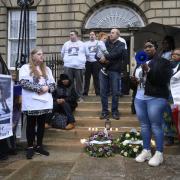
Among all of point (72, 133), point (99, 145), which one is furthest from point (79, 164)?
point (72, 133)

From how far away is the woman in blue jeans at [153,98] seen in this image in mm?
6559

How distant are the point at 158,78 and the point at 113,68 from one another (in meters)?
2.32

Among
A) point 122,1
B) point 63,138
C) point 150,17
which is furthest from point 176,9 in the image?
point 63,138

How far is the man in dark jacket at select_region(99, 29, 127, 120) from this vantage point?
28.6 ft

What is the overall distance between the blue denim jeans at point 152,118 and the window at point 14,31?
10278 millimetres

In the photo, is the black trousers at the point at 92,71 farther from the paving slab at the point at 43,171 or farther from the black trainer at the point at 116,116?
the paving slab at the point at 43,171

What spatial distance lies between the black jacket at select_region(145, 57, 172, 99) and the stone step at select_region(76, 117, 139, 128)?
2193 mm

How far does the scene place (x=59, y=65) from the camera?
46.1 feet

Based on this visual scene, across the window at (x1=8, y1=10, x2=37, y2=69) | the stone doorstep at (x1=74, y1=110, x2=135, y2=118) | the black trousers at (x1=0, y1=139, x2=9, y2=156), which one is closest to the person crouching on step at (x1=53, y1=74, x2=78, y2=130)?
the stone doorstep at (x1=74, y1=110, x2=135, y2=118)

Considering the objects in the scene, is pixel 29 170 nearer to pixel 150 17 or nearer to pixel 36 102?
pixel 36 102

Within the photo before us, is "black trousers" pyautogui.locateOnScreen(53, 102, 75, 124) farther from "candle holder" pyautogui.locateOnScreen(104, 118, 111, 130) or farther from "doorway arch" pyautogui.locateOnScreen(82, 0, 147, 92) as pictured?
"doorway arch" pyautogui.locateOnScreen(82, 0, 147, 92)

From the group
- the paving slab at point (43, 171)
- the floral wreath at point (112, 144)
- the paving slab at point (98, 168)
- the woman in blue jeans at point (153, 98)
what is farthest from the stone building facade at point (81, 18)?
the paving slab at point (43, 171)

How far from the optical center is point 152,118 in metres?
6.62

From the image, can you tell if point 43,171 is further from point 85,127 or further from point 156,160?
point 85,127
